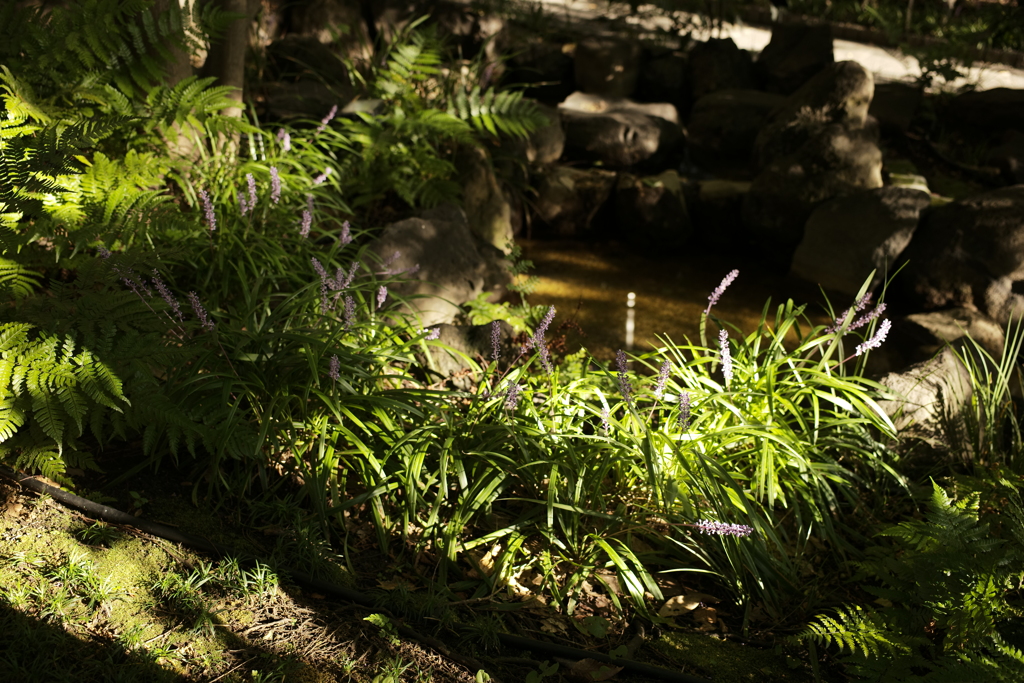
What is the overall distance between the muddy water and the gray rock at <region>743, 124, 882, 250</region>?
15.6 inches

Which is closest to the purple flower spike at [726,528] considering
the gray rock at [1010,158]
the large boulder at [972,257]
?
the large boulder at [972,257]

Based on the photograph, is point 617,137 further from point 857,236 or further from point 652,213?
point 857,236

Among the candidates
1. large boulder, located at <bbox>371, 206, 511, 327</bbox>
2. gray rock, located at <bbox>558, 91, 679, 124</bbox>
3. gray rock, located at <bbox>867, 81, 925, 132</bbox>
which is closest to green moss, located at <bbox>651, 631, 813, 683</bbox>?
large boulder, located at <bbox>371, 206, 511, 327</bbox>

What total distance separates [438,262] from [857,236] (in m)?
3.57

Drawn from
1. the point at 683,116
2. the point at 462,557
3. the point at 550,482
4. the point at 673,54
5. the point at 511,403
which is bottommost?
the point at 462,557

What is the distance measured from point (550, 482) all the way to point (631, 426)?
53 centimetres

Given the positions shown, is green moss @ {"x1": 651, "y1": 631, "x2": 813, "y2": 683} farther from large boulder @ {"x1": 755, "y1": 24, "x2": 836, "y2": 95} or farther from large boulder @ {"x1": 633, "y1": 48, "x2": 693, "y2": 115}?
large boulder @ {"x1": 633, "y1": 48, "x2": 693, "y2": 115}

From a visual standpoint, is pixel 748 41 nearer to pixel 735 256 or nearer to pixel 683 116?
pixel 683 116

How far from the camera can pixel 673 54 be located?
918 cm

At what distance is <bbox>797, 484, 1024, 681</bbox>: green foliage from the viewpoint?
199 cm

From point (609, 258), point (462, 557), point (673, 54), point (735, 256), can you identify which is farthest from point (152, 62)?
point (673, 54)

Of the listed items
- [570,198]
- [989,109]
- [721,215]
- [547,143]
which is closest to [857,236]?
Answer: [721,215]

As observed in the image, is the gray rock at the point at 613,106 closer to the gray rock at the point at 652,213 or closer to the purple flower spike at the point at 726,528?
the gray rock at the point at 652,213

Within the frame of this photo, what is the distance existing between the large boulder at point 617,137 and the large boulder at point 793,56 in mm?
1880
